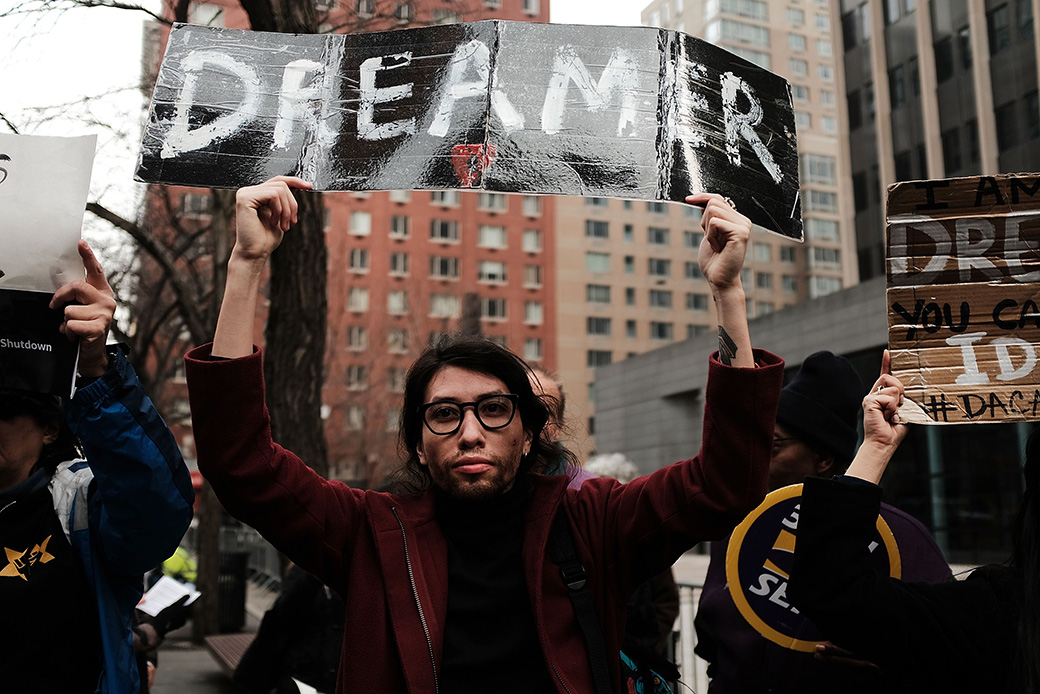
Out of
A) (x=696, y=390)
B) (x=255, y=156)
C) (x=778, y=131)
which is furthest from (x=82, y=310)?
(x=696, y=390)

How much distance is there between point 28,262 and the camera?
250 cm

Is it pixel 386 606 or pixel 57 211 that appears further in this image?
pixel 57 211

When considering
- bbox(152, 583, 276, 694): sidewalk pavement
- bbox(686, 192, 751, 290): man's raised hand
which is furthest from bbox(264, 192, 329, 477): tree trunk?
bbox(686, 192, 751, 290): man's raised hand

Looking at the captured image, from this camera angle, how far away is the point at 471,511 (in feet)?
8.11

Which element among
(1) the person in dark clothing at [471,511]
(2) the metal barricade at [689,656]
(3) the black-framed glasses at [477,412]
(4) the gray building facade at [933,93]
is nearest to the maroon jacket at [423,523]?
(1) the person in dark clothing at [471,511]

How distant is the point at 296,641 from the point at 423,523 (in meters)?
2.91

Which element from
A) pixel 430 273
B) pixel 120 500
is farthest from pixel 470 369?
pixel 430 273

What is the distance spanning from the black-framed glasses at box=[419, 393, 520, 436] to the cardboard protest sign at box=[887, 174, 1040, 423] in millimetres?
1029

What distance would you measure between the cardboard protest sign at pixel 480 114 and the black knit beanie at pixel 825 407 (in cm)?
75

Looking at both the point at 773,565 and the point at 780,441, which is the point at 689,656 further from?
the point at 773,565

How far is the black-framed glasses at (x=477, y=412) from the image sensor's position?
253 cm

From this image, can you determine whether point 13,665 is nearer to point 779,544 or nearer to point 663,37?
point 779,544

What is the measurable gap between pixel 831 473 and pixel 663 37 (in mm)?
1561

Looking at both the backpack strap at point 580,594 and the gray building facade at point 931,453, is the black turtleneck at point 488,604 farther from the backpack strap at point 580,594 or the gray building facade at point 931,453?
the gray building facade at point 931,453
